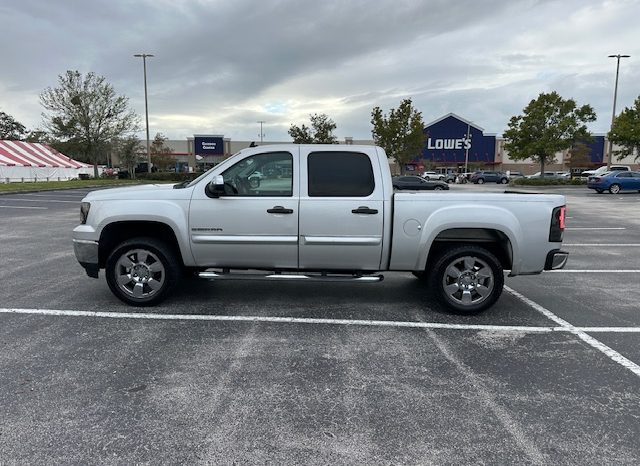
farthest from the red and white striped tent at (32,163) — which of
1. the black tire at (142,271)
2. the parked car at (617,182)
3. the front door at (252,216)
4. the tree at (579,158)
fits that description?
the tree at (579,158)

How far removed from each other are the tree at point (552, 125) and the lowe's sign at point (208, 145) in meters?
50.5

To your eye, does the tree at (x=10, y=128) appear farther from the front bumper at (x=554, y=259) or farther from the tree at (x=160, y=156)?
the front bumper at (x=554, y=259)

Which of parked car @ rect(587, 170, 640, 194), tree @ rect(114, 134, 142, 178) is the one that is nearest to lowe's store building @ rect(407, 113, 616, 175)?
tree @ rect(114, 134, 142, 178)

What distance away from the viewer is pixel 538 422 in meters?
3.09

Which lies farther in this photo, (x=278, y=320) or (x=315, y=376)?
(x=278, y=320)

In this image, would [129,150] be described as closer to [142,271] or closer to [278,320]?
[142,271]

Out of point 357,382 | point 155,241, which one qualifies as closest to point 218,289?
point 155,241

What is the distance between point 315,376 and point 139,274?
9.03 ft

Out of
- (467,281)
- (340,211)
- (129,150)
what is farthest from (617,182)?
(129,150)

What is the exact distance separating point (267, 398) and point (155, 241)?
8.99ft

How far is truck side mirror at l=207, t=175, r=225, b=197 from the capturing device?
4.95 meters

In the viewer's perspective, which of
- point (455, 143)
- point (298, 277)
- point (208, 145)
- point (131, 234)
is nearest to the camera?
point (298, 277)

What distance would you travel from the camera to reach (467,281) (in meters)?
5.20

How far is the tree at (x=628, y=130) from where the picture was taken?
3488 centimetres
